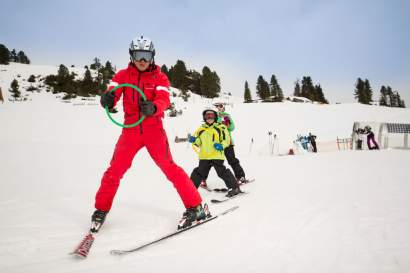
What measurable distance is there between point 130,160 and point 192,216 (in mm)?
991

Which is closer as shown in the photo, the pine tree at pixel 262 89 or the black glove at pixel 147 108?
the black glove at pixel 147 108

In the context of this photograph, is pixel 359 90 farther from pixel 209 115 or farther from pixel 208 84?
pixel 209 115

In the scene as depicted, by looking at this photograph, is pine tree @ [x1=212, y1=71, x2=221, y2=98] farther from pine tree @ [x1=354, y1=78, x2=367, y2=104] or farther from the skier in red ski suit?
the skier in red ski suit

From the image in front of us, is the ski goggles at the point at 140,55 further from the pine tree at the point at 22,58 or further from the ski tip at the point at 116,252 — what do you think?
the pine tree at the point at 22,58

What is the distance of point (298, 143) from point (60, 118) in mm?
21105

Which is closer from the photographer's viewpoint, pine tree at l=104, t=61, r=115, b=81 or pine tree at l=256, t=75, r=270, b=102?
pine tree at l=104, t=61, r=115, b=81

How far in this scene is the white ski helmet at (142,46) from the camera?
10.0ft

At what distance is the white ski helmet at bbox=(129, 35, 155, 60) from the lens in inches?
120

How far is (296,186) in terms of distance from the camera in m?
5.38

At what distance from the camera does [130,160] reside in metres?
3.05

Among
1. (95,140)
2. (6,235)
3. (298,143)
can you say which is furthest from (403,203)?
(95,140)

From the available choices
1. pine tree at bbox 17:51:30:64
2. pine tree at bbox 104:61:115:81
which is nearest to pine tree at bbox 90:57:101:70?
pine tree at bbox 104:61:115:81

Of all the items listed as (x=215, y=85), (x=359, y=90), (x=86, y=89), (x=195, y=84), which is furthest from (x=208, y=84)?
(x=359, y=90)

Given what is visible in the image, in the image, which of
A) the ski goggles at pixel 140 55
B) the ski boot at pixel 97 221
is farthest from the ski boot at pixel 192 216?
the ski goggles at pixel 140 55
